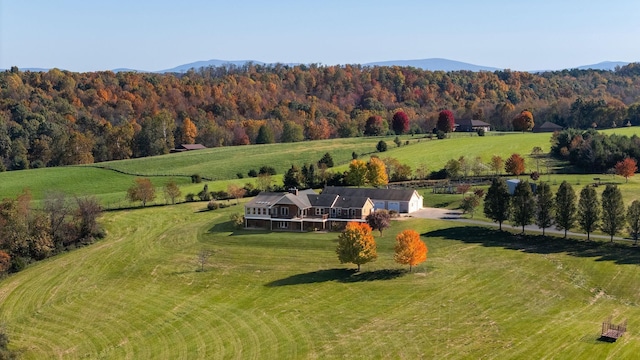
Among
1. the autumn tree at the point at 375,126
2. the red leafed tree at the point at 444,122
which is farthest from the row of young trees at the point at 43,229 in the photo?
the autumn tree at the point at 375,126

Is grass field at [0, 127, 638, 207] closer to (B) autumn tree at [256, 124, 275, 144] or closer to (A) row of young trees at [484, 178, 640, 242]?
(B) autumn tree at [256, 124, 275, 144]

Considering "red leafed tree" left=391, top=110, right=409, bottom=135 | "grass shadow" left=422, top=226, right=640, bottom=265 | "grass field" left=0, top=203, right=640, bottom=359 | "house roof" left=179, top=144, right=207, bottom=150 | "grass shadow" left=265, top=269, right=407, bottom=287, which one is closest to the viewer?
"grass field" left=0, top=203, right=640, bottom=359

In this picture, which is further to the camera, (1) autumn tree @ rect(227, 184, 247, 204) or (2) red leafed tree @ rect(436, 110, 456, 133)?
(2) red leafed tree @ rect(436, 110, 456, 133)

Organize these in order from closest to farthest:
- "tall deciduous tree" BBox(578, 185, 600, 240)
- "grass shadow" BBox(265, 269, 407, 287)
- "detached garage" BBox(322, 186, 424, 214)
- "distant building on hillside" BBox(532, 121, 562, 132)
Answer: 1. "grass shadow" BBox(265, 269, 407, 287)
2. "tall deciduous tree" BBox(578, 185, 600, 240)
3. "detached garage" BBox(322, 186, 424, 214)
4. "distant building on hillside" BBox(532, 121, 562, 132)

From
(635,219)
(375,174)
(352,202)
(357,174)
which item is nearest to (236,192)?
(357,174)

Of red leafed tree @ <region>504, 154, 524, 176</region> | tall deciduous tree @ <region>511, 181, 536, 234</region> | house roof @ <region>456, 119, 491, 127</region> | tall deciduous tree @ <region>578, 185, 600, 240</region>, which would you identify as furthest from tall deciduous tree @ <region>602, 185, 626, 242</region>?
house roof @ <region>456, 119, 491, 127</region>

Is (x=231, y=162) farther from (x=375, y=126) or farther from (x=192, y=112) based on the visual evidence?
(x=192, y=112)

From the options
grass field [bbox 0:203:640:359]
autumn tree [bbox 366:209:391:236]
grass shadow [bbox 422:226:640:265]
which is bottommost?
grass field [bbox 0:203:640:359]
